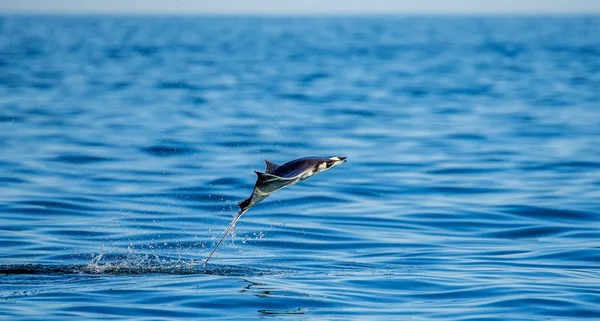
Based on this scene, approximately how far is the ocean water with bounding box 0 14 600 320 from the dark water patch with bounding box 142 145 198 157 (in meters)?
0.05

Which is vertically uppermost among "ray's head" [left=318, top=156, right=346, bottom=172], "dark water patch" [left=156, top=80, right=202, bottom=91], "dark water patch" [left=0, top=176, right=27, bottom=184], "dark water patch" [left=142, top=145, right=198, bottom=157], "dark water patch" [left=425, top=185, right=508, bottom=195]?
"ray's head" [left=318, top=156, right=346, bottom=172]

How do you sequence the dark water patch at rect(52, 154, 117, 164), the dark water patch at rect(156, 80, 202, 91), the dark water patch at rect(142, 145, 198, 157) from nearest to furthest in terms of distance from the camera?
the dark water patch at rect(52, 154, 117, 164) → the dark water patch at rect(142, 145, 198, 157) → the dark water patch at rect(156, 80, 202, 91)

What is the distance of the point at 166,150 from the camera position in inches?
974

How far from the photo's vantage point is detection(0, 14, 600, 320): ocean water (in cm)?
1112

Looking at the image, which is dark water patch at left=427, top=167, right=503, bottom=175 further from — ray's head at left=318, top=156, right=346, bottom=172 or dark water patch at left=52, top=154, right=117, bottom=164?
ray's head at left=318, top=156, right=346, bottom=172

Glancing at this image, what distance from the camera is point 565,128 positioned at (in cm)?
2994

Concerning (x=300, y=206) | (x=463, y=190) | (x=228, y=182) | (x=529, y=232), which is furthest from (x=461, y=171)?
(x=529, y=232)

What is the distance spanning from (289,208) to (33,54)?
5850 centimetres

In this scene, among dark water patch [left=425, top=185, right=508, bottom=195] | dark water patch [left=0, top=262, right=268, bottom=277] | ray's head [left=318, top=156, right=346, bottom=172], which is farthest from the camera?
dark water patch [left=425, top=185, right=508, bottom=195]

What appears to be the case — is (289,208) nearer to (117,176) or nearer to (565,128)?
(117,176)

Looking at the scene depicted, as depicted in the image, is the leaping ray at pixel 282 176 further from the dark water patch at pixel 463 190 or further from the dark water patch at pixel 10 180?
the dark water patch at pixel 10 180

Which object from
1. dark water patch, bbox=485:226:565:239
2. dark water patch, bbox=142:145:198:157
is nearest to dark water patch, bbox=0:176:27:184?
dark water patch, bbox=142:145:198:157

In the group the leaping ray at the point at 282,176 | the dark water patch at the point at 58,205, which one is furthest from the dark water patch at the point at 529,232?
the dark water patch at the point at 58,205

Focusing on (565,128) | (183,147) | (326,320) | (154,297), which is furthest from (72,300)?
(565,128)
